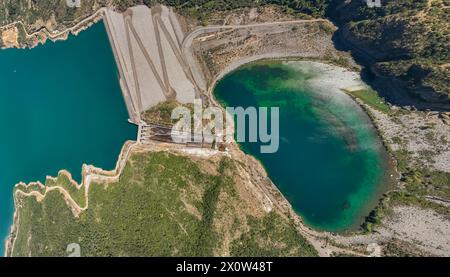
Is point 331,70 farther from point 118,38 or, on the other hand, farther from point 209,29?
point 118,38

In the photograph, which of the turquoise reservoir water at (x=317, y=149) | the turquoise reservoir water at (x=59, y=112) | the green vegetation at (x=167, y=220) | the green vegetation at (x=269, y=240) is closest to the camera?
the green vegetation at (x=167, y=220)

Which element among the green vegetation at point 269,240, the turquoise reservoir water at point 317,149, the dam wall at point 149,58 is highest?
the dam wall at point 149,58

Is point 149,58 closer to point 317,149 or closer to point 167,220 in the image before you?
point 167,220

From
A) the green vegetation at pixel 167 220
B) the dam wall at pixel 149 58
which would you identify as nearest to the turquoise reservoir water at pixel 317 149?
the green vegetation at pixel 167 220

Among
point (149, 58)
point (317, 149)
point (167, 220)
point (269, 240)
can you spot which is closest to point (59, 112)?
point (149, 58)

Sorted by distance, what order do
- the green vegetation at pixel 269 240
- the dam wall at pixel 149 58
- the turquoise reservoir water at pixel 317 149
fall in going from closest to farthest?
the green vegetation at pixel 269 240
the turquoise reservoir water at pixel 317 149
the dam wall at pixel 149 58

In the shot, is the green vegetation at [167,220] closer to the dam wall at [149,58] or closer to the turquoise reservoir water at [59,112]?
the turquoise reservoir water at [59,112]

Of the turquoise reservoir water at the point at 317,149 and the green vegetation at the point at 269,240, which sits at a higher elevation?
the turquoise reservoir water at the point at 317,149
